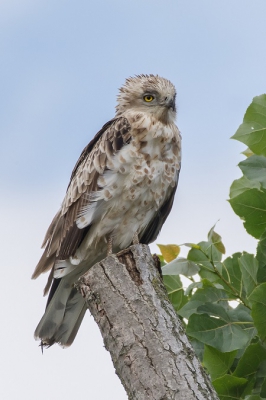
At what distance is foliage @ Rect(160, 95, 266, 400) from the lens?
4602 millimetres

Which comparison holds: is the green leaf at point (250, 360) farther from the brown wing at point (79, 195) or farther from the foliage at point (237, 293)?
the brown wing at point (79, 195)

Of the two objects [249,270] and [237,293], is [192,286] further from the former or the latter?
[249,270]

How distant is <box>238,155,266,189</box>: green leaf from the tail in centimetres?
232

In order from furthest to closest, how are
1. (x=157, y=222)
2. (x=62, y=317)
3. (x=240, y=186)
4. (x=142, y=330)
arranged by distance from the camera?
(x=157, y=222), (x=62, y=317), (x=240, y=186), (x=142, y=330)

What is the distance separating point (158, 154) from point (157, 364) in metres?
2.83

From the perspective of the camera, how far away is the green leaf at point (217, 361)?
4.73 m

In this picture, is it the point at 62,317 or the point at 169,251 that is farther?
the point at 62,317

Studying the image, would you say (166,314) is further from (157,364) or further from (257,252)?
(257,252)

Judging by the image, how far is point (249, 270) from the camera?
4.79 m

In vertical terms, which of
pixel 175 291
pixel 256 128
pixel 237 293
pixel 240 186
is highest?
pixel 256 128

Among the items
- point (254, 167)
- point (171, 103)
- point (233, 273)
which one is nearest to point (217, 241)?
point (233, 273)

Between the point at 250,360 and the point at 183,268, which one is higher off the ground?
the point at 183,268

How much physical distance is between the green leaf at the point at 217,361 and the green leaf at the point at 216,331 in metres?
0.11

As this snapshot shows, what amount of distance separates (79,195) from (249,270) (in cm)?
222
